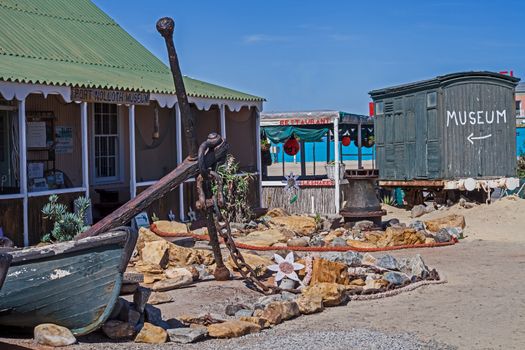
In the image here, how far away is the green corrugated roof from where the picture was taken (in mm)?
14141

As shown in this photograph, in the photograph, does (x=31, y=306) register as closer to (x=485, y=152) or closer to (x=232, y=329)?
(x=232, y=329)

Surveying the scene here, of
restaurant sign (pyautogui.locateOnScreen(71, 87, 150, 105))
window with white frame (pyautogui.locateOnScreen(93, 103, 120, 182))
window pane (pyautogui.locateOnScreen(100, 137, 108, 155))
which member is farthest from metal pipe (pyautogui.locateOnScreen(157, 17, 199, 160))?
window pane (pyautogui.locateOnScreen(100, 137, 108, 155))

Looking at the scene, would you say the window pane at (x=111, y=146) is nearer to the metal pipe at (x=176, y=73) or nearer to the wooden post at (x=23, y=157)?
the wooden post at (x=23, y=157)

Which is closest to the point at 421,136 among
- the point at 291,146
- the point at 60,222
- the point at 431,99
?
the point at 431,99

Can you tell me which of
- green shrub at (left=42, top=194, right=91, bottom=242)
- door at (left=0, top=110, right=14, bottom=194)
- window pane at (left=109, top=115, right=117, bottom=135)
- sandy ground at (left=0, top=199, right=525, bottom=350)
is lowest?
sandy ground at (left=0, top=199, right=525, bottom=350)

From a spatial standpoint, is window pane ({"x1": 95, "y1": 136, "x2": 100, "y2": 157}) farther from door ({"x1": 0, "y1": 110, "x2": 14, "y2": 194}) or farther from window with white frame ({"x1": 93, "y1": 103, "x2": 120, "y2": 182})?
door ({"x1": 0, "y1": 110, "x2": 14, "y2": 194})

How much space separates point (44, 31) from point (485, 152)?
35.6ft

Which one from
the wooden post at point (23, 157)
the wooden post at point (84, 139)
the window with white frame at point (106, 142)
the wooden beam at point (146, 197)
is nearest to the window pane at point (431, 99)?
the window with white frame at point (106, 142)

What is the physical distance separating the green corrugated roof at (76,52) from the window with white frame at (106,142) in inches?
32.3

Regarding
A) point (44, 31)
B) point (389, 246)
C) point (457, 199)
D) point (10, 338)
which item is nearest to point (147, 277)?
point (10, 338)

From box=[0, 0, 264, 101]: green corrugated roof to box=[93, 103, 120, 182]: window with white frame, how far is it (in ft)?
2.69

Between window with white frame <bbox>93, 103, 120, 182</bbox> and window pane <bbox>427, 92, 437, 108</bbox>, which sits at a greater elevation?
window pane <bbox>427, 92, 437, 108</bbox>

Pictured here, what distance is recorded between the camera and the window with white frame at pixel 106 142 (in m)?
16.8

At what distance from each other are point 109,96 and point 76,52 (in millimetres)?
3492
